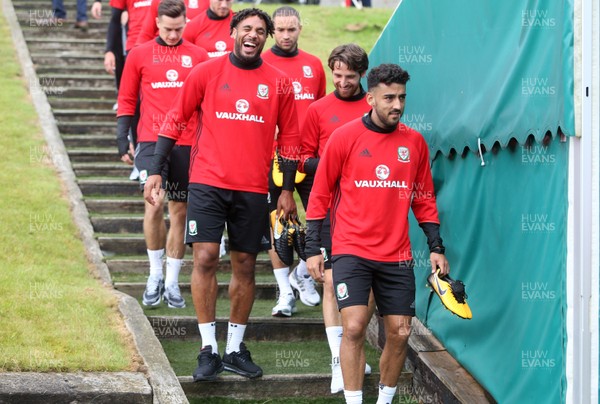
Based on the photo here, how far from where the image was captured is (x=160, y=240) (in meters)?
8.99

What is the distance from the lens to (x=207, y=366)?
23.5 ft

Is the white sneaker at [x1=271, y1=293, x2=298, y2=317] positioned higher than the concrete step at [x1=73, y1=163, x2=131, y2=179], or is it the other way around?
the concrete step at [x1=73, y1=163, x2=131, y2=179]

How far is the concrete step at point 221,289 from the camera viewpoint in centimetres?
904

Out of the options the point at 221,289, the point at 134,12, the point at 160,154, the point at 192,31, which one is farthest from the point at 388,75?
the point at 134,12

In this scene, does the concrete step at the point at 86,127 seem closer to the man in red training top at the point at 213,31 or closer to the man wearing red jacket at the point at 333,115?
the man in red training top at the point at 213,31

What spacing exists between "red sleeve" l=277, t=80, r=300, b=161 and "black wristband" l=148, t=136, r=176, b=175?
78 centimetres

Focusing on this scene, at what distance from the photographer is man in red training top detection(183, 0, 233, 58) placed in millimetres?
9797

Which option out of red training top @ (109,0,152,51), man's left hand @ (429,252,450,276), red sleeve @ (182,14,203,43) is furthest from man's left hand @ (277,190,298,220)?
red training top @ (109,0,152,51)

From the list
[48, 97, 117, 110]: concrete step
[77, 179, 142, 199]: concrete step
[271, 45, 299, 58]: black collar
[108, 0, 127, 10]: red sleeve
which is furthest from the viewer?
[48, 97, 117, 110]: concrete step

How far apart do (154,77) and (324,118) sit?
6.31 feet

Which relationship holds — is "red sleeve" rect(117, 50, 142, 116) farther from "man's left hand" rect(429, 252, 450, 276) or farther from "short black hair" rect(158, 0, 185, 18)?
"man's left hand" rect(429, 252, 450, 276)

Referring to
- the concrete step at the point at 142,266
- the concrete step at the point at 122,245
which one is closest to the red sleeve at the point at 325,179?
the concrete step at the point at 142,266

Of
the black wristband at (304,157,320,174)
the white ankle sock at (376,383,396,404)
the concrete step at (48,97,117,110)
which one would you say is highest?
the concrete step at (48,97,117,110)

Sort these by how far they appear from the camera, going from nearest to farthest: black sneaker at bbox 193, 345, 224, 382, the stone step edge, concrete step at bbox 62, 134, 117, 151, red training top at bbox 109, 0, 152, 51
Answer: the stone step edge, black sneaker at bbox 193, 345, 224, 382, red training top at bbox 109, 0, 152, 51, concrete step at bbox 62, 134, 117, 151
